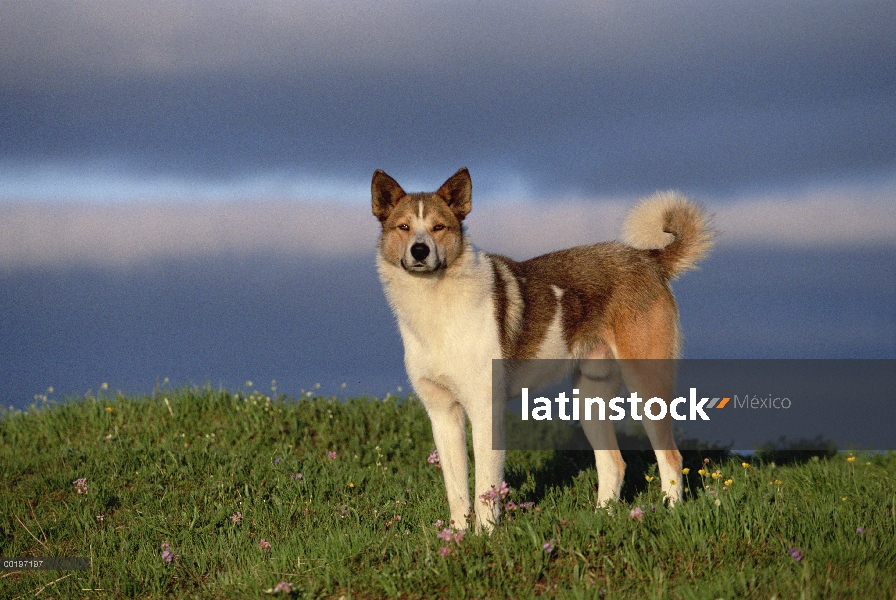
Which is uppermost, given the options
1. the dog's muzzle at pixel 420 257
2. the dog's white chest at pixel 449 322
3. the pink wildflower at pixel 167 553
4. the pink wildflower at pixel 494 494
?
the dog's muzzle at pixel 420 257

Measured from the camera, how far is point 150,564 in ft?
24.5

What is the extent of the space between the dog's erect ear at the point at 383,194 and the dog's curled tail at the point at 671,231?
2.97m

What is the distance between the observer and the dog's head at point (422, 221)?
7.40m

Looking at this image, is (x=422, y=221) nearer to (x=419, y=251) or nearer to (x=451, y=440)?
(x=419, y=251)

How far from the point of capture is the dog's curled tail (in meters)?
9.41

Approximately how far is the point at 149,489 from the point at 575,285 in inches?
215

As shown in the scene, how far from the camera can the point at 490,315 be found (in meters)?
7.75

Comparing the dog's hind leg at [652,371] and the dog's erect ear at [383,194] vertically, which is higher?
the dog's erect ear at [383,194]

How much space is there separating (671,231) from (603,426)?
2.30m

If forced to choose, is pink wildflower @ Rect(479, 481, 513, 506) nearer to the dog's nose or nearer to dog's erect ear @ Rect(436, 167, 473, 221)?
the dog's nose

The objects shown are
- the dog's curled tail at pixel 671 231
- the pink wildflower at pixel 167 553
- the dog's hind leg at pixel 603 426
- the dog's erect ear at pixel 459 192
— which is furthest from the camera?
the dog's curled tail at pixel 671 231

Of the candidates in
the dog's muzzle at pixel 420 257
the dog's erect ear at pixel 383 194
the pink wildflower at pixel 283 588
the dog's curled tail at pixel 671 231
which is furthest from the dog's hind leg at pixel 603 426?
the pink wildflower at pixel 283 588

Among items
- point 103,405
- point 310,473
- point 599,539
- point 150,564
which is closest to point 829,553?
point 599,539

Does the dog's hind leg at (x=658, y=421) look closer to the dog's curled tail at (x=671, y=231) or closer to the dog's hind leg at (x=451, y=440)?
the dog's curled tail at (x=671, y=231)
